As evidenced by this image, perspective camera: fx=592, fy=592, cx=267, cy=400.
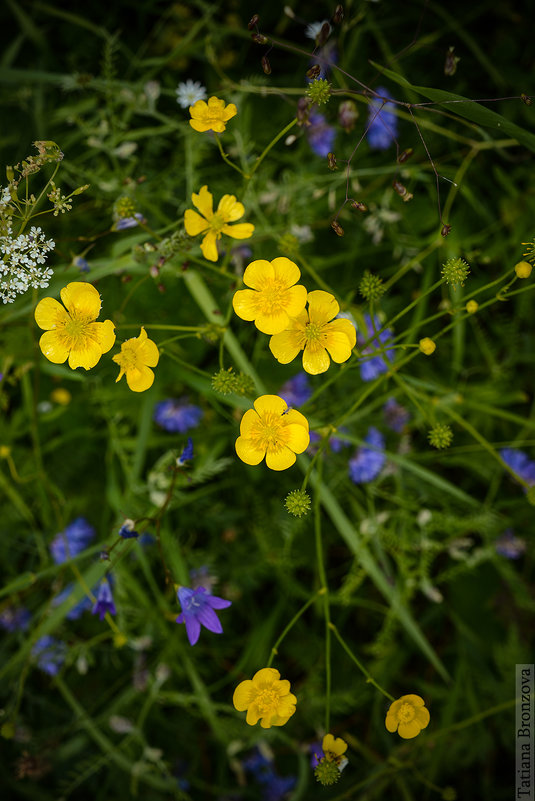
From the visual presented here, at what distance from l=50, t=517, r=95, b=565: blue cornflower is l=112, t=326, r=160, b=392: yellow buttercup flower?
35.3 inches

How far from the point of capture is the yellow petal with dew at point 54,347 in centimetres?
108

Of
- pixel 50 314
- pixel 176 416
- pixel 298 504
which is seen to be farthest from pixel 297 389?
pixel 50 314

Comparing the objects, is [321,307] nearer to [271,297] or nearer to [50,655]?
[271,297]

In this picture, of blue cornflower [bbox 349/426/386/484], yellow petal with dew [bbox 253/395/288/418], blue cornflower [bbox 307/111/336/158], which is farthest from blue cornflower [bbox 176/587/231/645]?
blue cornflower [bbox 307/111/336/158]

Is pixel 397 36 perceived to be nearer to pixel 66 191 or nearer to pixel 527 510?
pixel 66 191

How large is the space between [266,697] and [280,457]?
0.45 meters

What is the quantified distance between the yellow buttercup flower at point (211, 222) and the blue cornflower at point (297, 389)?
713 mm

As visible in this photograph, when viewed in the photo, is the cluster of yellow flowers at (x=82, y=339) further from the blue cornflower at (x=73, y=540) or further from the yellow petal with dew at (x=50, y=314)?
the blue cornflower at (x=73, y=540)

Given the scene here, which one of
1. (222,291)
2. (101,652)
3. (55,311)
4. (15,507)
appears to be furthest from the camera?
(101,652)

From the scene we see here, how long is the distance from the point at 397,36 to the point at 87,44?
1064 millimetres

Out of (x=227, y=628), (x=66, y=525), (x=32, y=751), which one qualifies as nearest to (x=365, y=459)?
(x=227, y=628)

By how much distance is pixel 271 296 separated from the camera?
1.08 meters

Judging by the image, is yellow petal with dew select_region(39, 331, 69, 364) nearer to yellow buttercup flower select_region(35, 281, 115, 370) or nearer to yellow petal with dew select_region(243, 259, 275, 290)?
yellow buttercup flower select_region(35, 281, 115, 370)

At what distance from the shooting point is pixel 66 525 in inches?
73.2
